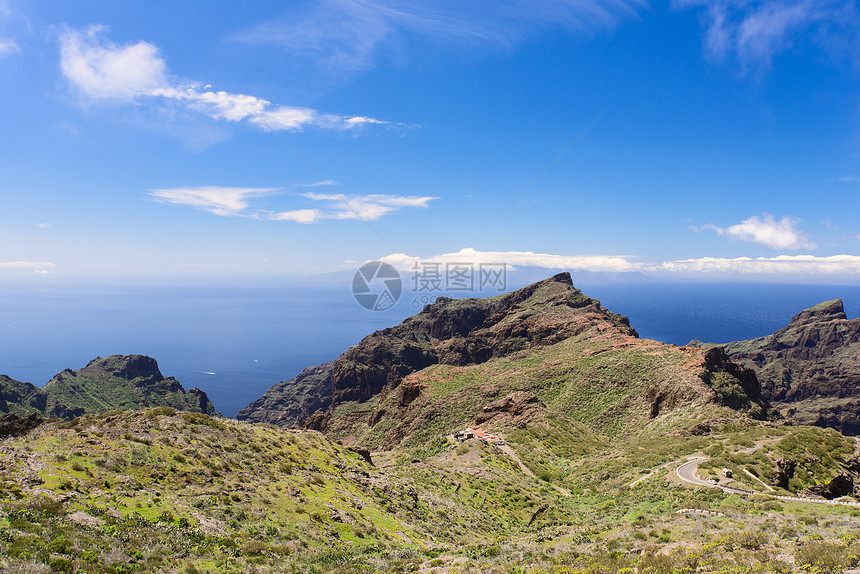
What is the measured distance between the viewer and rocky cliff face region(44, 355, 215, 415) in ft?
337

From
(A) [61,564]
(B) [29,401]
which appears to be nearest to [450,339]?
(B) [29,401]

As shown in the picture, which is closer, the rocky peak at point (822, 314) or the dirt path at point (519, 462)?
the dirt path at point (519, 462)

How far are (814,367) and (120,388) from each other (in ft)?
706

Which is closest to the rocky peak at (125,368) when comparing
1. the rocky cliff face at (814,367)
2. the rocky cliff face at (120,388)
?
the rocky cliff face at (120,388)

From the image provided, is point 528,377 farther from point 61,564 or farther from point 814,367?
point 814,367

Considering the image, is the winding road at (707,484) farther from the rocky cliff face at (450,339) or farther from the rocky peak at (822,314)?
the rocky peak at (822,314)

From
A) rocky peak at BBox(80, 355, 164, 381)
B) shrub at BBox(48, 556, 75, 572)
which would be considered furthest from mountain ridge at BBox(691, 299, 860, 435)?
rocky peak at BBox(80, 355, 164, 381)

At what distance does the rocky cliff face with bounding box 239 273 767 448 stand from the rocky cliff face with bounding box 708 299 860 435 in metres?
52.9

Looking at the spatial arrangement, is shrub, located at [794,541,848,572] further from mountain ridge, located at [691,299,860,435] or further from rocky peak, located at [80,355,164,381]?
rocky peak, located at [80,355,164,381]

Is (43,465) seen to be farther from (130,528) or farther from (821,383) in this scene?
(821,383)

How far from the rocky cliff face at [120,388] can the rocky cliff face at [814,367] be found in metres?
165

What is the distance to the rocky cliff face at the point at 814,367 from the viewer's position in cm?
10262

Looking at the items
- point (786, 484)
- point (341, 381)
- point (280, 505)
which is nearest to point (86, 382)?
point (341, 381)

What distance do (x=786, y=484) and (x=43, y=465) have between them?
137 ft
